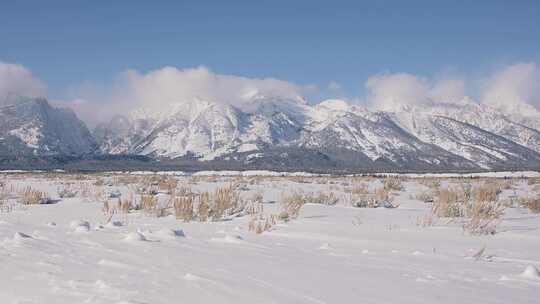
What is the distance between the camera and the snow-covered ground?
2.82 m

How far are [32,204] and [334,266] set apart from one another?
890 cm

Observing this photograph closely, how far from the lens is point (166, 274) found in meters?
3.30

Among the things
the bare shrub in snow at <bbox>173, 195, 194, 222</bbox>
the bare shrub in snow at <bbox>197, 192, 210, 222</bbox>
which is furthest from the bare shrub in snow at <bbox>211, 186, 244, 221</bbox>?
the bare shrub in snow at <bbox>173, 195, 194, 222</bbox>

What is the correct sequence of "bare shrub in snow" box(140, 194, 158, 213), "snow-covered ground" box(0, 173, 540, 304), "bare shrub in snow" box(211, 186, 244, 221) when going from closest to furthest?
"snow-covered ground" box(0, 173, 540, 304) < "bare shrub in snow" box(211, 186, 244, 221) < "bare shrub in snow" box(140, 194, 158, 213)

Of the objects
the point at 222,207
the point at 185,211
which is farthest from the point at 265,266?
the point at 222,207

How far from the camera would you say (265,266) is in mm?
3867

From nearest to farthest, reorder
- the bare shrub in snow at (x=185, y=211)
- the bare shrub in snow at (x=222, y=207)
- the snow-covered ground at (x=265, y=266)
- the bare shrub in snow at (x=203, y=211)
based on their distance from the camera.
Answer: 1. the snow-covered ground at (x=265, y=266)
2. the bare shrub in snow at (x=185, y=211)
3. the bare shrub in snow at (x=203, y=211)
4. the bare shrub in snow at (x=222, y=207)

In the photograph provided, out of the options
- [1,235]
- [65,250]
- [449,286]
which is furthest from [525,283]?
[1,235]

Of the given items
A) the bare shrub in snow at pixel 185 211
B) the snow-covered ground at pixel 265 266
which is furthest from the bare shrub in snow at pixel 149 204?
the snow-covered ground at pixel 265 266

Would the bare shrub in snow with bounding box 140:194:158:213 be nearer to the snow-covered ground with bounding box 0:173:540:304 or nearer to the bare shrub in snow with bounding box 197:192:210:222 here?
the bare shrub in snow with bounding box 197:192:210:222

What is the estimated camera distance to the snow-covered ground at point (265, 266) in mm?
2824

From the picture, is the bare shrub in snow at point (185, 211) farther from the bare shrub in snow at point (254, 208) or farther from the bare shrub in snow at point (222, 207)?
the bare shrub in snow at point (254, 208)

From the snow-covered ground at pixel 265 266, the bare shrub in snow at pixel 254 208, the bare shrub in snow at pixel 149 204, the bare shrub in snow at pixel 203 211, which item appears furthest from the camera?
the bare shrub in snow at pixel 149 204

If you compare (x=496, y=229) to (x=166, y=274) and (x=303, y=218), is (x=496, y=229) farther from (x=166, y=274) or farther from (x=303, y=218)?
(x=166, y=274)
